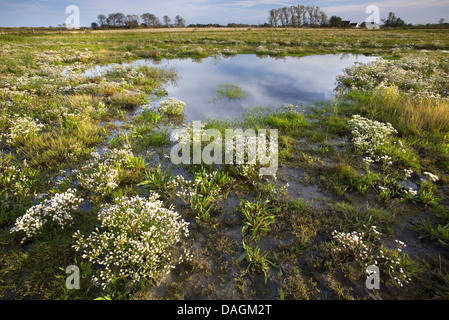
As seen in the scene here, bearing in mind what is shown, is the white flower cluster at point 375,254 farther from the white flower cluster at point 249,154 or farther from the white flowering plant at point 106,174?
the white flowering plant at point 106,174

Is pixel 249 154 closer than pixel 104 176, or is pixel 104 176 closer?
pixel 104 176

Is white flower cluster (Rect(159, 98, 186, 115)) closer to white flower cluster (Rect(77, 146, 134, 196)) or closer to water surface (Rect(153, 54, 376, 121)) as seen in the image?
water surface (Rect(153, 54, 376, 121))

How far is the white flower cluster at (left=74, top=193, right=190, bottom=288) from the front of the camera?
3160 mm

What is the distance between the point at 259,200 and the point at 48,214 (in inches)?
166

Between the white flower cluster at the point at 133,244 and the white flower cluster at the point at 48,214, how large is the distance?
2.33ft

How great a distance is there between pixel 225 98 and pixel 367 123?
266 inches

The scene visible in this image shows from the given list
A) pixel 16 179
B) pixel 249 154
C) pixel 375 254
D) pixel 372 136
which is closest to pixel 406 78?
pixel 372 136

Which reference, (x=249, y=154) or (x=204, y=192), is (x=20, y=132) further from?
(x=249, y=154)

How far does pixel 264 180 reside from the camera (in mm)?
5355

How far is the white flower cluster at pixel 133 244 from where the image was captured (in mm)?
3160

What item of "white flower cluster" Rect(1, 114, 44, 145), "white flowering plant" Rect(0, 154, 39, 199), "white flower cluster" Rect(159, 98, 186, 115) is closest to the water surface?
"white flower cluster" Rect(159, 98, 186, 115)

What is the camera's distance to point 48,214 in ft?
12.5

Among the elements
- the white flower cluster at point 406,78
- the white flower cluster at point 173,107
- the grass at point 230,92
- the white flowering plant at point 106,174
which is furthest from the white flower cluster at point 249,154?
the white flower cluster at point 406,78

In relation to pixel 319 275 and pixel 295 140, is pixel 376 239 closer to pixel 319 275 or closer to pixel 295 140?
pixel 319 275
